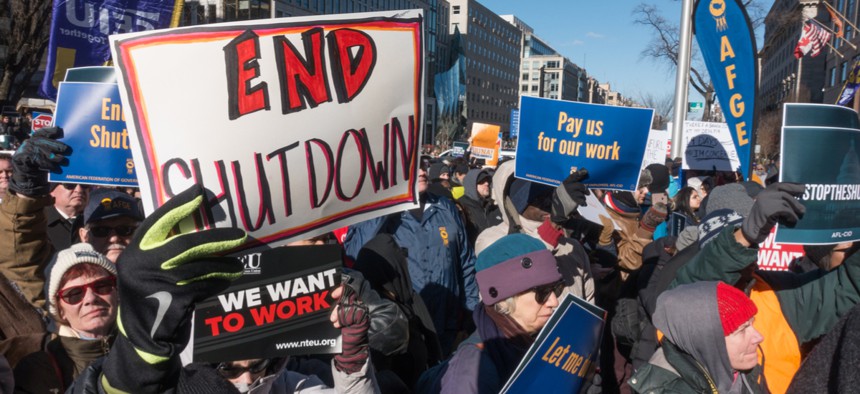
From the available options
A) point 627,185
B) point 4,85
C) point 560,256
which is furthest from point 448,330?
point 4,85

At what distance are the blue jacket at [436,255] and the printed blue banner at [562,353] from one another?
6.81ft

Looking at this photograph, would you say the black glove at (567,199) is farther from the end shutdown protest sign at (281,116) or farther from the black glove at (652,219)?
the black glove at (652,219)

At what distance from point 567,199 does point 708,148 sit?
19.1 feet

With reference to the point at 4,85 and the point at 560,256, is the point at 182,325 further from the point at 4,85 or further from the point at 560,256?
the point at 4,85

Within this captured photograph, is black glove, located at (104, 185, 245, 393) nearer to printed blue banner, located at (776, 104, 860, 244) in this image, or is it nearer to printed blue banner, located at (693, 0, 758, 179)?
printed blue banner, located at (776, 104, 860, 244)

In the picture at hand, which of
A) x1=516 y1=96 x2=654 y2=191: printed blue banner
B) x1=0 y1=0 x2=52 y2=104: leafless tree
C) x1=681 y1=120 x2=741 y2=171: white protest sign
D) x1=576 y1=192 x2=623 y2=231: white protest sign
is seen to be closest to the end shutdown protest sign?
x1=516 y1=96 x2=654 y2=191: printed blue banner

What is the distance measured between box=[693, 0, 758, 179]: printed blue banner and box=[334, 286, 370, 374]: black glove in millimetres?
3306

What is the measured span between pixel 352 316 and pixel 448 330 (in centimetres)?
265

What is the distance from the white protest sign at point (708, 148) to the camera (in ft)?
26.2

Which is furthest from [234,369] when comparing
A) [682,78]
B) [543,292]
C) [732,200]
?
[682,78]

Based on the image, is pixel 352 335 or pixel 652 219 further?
pixel 652 219

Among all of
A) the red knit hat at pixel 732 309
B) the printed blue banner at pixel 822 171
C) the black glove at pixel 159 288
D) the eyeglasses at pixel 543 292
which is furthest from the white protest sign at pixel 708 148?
the black glove at pixel 159 288

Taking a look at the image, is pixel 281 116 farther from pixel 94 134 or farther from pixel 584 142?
pixel 584 142

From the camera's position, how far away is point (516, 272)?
2.47 metres
